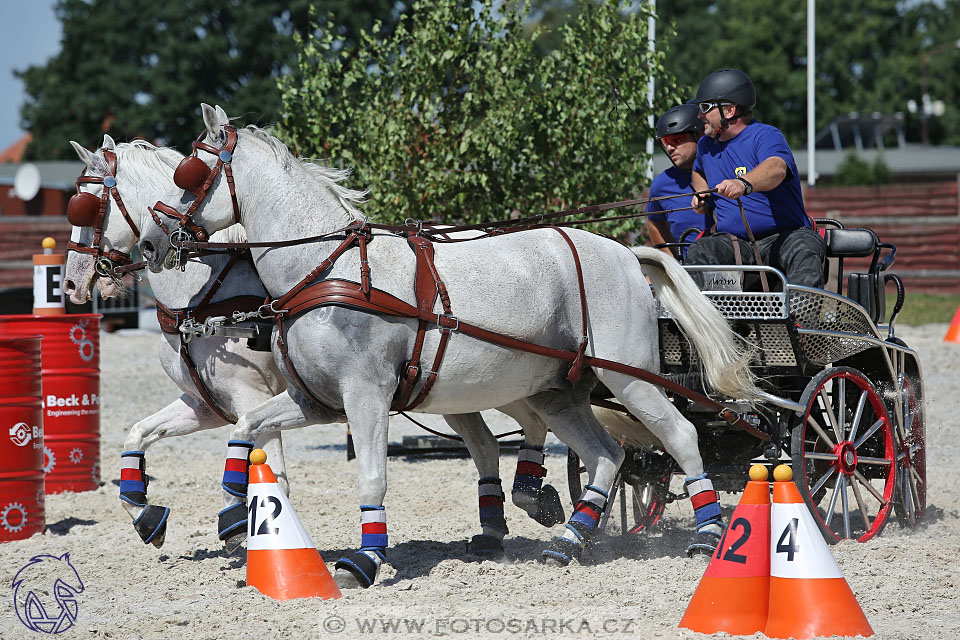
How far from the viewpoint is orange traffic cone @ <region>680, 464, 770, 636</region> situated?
413 cm

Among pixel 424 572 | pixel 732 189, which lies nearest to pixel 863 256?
pixel 732 189

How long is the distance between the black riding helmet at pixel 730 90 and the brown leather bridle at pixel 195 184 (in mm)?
2661

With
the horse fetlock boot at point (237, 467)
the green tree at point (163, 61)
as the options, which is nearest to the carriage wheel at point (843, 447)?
the horse fetlock boot at point (237, 467)

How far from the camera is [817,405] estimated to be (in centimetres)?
594

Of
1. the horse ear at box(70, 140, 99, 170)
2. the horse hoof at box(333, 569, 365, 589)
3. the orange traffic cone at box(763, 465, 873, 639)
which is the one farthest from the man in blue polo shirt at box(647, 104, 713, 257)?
the horse ear at box(70, 140, 99, 170)

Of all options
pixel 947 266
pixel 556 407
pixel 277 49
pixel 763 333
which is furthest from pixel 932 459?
pixel 277 49

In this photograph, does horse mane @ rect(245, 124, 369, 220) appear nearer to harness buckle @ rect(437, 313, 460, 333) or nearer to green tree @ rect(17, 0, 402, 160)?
harness buckle @ rect(437, 313, 460, 333)

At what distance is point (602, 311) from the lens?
18.2 feet

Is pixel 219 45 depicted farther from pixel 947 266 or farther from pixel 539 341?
pixel 539 341

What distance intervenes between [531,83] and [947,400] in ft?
19.0

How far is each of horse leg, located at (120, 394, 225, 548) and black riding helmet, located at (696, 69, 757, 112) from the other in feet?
10.9

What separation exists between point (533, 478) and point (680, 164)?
7.38 feet

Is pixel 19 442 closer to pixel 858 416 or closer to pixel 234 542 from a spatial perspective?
pixel 234 542

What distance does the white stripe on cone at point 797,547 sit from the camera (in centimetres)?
405
